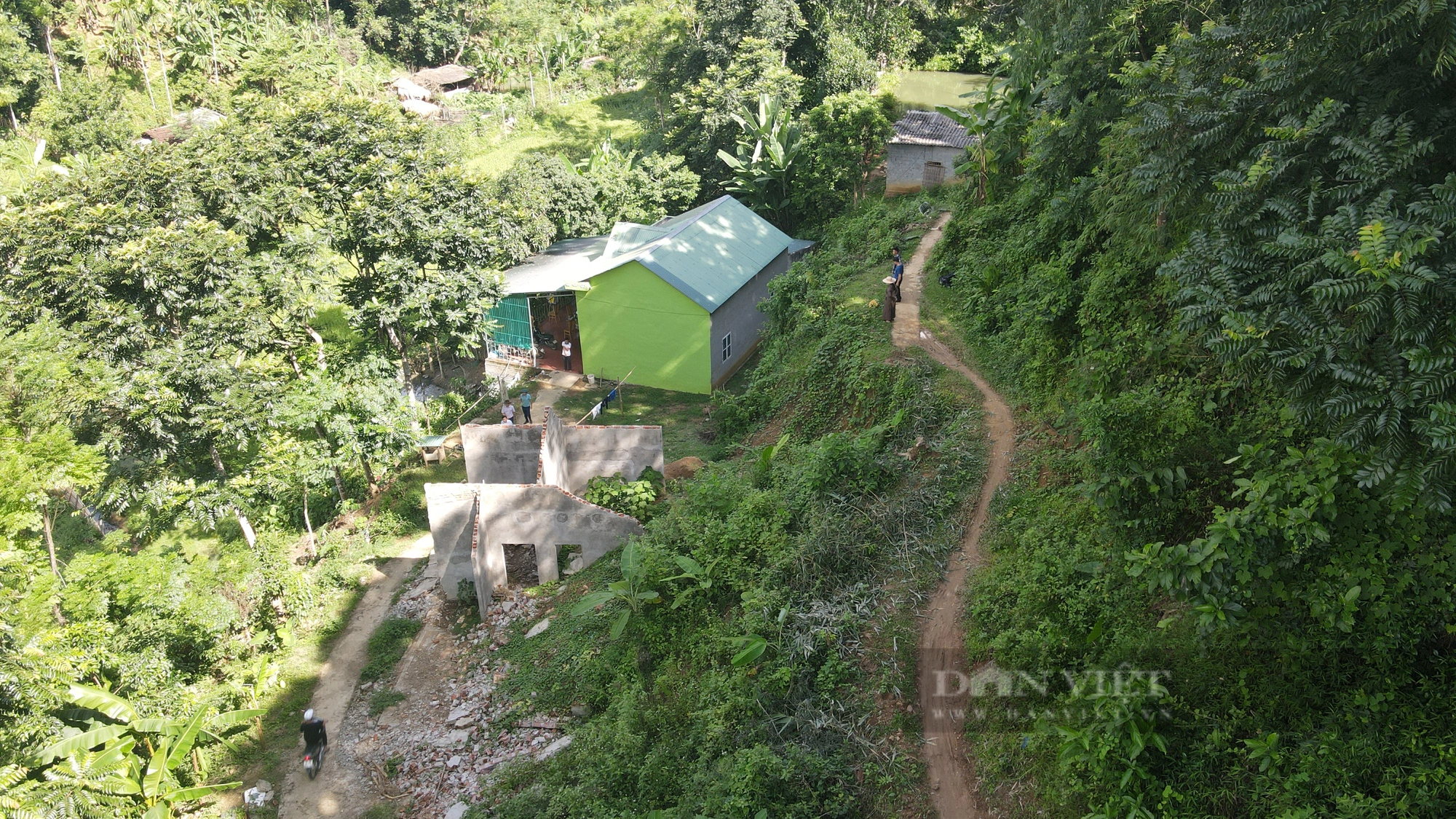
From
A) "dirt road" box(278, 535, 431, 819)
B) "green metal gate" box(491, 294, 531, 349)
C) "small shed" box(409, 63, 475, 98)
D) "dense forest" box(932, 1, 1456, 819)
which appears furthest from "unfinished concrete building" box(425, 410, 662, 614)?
"small shed" box(409, 63, 475, 98)

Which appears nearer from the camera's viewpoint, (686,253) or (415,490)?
(415,490)

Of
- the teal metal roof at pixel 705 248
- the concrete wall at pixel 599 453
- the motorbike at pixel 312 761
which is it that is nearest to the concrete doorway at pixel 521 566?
the concrete wall at pixel 599 453

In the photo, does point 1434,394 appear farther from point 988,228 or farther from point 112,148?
point 112,148

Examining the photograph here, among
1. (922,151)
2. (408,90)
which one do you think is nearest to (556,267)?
(922,151)

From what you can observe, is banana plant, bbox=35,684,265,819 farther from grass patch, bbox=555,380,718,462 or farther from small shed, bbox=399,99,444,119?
small shed, bbox=399,99,444,119

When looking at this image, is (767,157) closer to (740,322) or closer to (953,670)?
(740,322)

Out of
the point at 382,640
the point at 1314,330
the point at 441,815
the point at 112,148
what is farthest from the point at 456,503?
the point at 112,148
